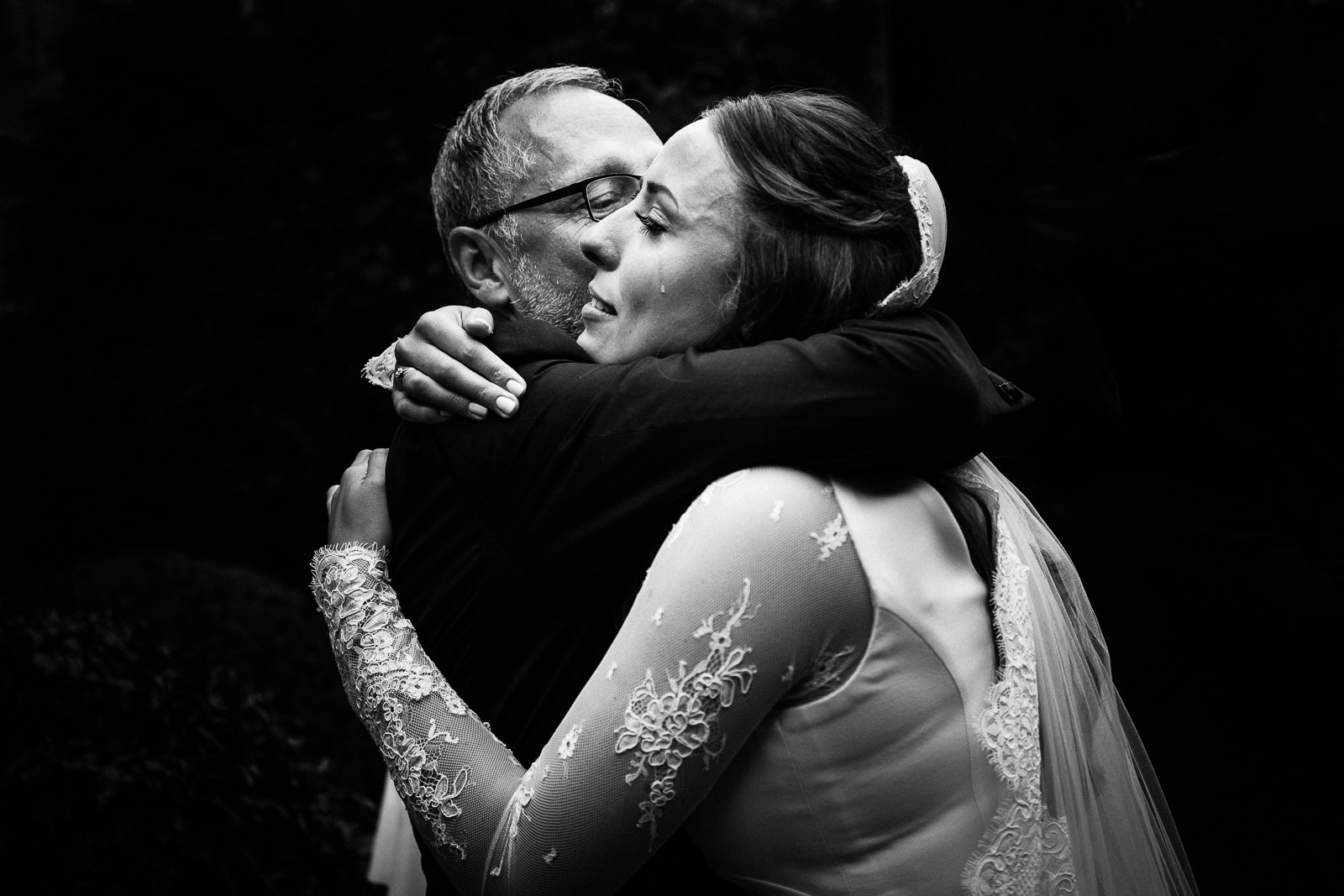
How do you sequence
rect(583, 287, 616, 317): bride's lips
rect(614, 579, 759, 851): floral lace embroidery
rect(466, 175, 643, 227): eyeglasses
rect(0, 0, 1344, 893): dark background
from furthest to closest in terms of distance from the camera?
1. rect(0, 0, 1344, 893): dark background
2. rect(466, 175, 643, 227): eyeglasses
3. rect(583, 287, 616, 317): bride's lips
4. rect(614, 579, 759, 851): floral lace embroidery

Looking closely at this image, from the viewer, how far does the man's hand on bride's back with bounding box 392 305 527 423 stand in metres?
1.81

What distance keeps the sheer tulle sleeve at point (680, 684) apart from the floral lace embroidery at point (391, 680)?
5 cm

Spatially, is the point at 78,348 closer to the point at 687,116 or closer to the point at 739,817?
the point at 687,116

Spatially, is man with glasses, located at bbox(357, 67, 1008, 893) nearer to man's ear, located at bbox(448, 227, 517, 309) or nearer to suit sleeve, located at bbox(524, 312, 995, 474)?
suit sleeve, located at bbox(524, 312, 995, 474)

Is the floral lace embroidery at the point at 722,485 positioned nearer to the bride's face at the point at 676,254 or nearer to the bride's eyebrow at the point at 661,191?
the bride's face at the point at 676,254

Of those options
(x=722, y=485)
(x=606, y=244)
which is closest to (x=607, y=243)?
(x=606, y=244)

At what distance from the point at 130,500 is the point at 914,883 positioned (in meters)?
5.15

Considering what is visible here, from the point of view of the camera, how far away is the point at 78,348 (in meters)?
5.89

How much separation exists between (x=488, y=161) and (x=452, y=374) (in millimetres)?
1125

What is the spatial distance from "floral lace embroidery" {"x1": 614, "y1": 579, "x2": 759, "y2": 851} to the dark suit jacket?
0.62ft

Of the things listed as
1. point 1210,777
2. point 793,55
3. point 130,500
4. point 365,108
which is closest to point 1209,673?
point 1210,777

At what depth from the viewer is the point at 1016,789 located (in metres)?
1.74

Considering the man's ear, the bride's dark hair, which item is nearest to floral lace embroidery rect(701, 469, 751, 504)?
the bride's dark hair

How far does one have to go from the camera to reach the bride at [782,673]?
156cm
